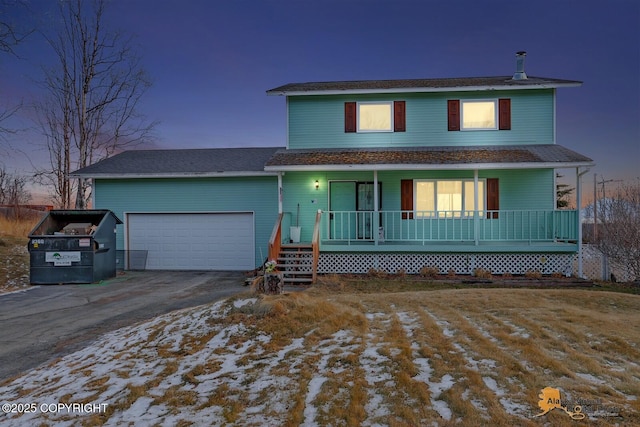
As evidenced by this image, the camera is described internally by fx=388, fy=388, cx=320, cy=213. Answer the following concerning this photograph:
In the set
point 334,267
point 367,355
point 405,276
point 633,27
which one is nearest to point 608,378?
point 367,355

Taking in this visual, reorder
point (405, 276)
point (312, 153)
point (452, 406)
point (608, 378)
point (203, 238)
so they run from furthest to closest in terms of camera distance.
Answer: point (203, 238) < point (312, 153) < point (405, 276) < point (608, 378) < point (452, 406)

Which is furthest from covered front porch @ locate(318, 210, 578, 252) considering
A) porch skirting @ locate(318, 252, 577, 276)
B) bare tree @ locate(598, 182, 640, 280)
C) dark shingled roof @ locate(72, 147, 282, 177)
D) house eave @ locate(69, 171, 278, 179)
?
dark shingled roof @ locate(72, 147, 282, 177)

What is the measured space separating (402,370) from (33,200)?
33.5 metres

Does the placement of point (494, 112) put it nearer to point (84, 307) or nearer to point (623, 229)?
point (623, 229)

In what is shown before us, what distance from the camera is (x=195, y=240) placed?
14.3 meters

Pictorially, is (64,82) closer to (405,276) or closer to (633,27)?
(405,276)

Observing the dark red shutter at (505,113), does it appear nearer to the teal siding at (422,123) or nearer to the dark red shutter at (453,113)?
the teal siding at (422,123)

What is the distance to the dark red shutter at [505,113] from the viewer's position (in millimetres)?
13406

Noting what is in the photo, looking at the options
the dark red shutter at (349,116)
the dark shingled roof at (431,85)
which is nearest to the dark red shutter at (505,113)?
the dark shingled roof at (431,85)

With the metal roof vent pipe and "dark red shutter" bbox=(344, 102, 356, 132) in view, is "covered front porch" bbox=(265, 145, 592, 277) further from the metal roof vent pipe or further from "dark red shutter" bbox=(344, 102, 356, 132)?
the metal roof vent pipe

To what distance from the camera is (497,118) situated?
13.5m

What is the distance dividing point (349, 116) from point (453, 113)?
3.63 meters

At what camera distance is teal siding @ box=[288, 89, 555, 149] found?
43.9ft

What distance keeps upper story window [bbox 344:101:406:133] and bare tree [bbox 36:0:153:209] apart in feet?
43.0
